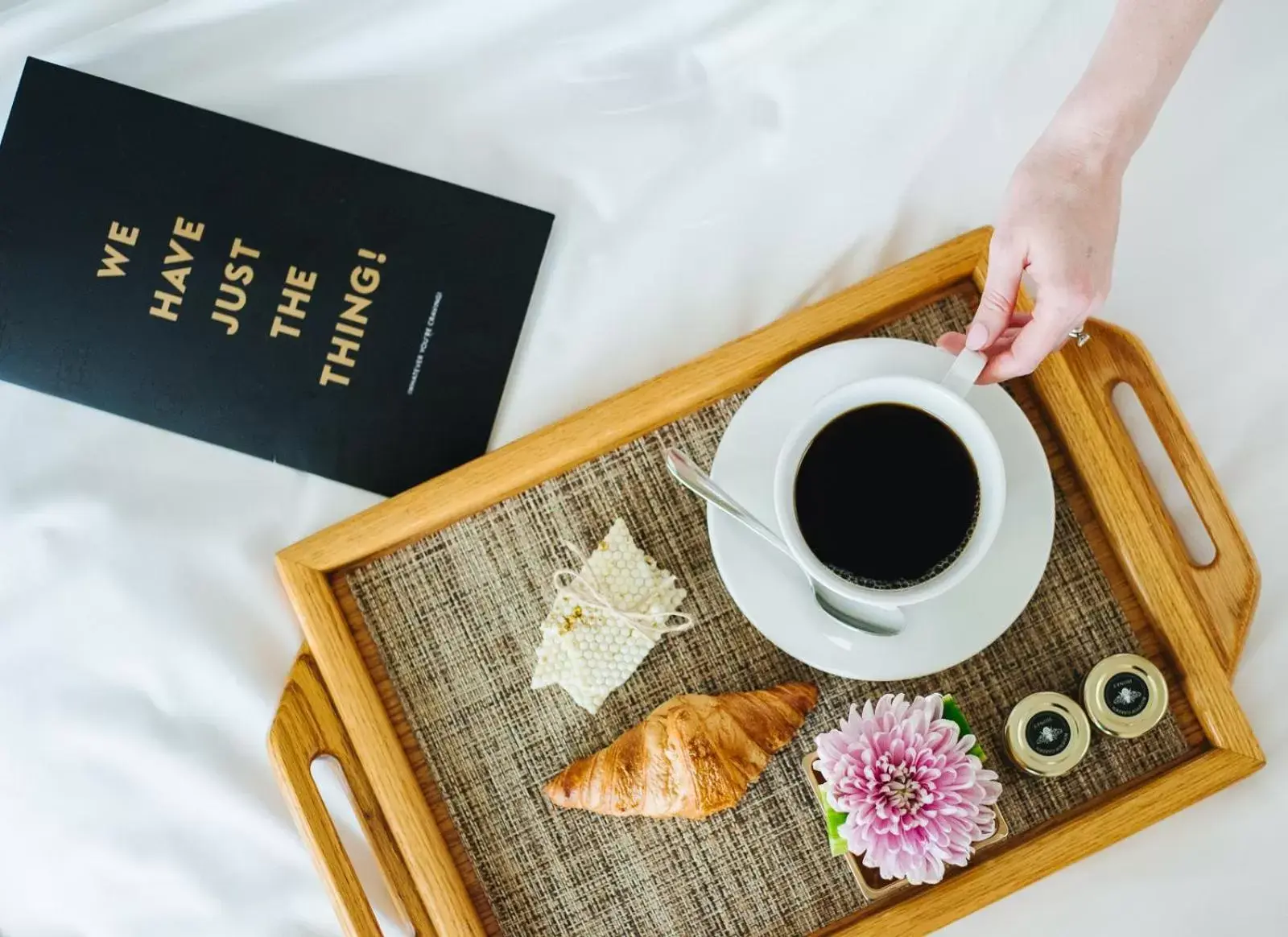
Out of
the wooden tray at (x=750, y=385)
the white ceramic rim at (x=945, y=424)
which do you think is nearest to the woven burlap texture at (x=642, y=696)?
the wooden tray at (x=750, y=385)

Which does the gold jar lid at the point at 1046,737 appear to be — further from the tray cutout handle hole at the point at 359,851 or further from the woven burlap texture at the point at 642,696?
the tray cutout handle hole at the point at 359,851

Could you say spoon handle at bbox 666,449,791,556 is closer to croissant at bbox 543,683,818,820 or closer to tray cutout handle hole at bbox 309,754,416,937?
croissant at bbox 543,683,818,820

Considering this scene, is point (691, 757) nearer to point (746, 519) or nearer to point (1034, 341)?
point (746, 519)

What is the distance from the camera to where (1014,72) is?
0.79 m

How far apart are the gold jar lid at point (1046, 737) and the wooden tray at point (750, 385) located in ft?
0.14

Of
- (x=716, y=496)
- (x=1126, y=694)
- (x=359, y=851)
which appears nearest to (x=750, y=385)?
(x=716, y=496)

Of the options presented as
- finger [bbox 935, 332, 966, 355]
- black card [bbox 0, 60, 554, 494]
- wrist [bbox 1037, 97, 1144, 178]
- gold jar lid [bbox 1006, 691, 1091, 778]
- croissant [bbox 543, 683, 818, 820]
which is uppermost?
black card [bbox 0, 60, 554, 494]

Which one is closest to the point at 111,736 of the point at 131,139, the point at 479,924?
the point at 479,924

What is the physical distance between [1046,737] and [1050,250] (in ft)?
1.03

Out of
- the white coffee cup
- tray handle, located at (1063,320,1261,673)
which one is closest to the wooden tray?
tray handle, located at (1063,320,1261,673)

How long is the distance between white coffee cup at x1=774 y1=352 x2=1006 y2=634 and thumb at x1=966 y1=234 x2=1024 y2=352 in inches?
0.7

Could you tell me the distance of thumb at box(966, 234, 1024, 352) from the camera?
0.57 m

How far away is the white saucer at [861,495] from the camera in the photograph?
613 mm

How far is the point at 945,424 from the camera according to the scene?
0.58 meters
